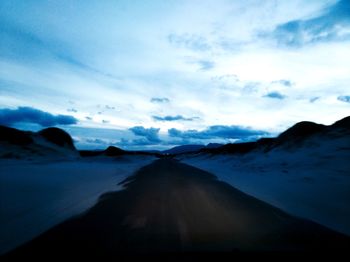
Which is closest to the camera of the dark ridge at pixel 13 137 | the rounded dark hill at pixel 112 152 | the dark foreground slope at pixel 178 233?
the dark foreground slope at pixel 178 233

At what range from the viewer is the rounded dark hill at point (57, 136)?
56028 millimetres

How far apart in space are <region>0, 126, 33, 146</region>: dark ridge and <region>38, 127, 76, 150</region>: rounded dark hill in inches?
431

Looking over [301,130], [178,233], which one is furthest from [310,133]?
[178,233]

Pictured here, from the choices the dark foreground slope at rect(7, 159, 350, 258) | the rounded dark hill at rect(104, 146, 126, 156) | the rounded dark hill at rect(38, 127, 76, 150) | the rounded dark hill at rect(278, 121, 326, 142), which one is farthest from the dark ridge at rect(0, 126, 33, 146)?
the rounded dark hill at rect(104, 146, 126, 156)

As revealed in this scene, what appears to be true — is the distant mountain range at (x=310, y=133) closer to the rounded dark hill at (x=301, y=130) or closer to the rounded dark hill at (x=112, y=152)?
the rounded dark hill at (x=301, y=130)

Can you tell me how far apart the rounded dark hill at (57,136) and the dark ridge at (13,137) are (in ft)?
35.9

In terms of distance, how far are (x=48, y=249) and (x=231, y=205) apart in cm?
602

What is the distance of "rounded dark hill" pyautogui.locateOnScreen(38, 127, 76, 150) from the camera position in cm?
5603

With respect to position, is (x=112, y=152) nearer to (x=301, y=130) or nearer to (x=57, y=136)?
(x=57, y=136)

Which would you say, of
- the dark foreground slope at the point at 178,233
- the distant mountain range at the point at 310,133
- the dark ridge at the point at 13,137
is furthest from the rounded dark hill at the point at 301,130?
the dark ridge at the point at 13,137

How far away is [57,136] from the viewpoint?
59.1 metres

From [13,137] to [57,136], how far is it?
18.4 m

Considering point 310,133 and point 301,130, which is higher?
point 301,130

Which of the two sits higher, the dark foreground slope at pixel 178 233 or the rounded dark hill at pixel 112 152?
the rounded dark hill at pixel 112 152
